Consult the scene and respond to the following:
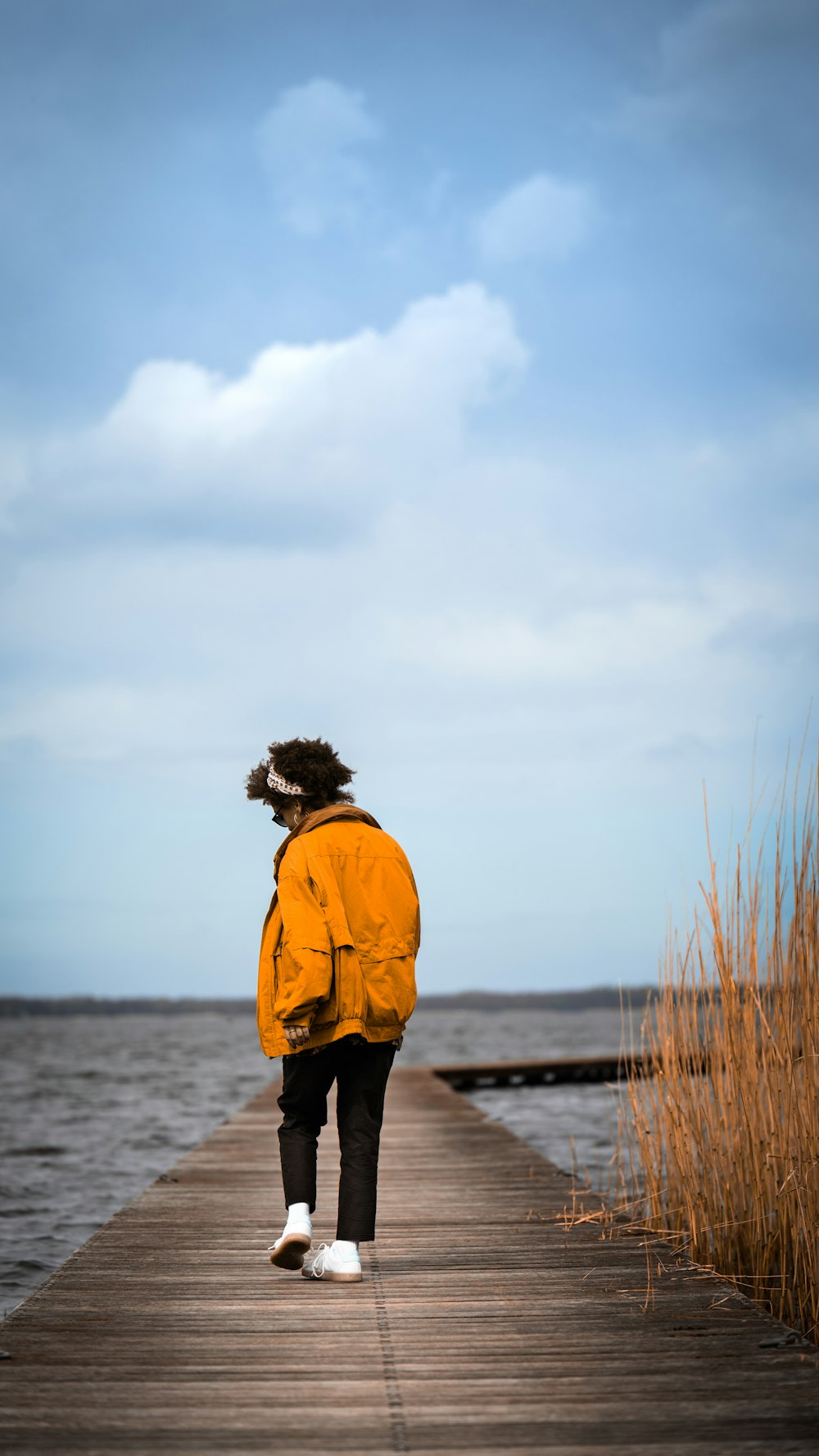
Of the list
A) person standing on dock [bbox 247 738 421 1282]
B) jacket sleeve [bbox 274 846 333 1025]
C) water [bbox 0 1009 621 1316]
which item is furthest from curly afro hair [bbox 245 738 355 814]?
water [bbox 0 1009 621 1316]

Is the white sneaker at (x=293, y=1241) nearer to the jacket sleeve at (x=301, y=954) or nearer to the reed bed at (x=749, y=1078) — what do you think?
the jacket sleeve at (x=301, y=954)

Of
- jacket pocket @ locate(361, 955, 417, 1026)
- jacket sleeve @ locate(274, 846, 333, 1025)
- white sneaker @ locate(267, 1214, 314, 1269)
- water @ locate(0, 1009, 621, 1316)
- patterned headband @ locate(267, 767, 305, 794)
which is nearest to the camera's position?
jacket sleeve @ locate(274, 846, 333, 1025)

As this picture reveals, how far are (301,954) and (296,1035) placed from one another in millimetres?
235

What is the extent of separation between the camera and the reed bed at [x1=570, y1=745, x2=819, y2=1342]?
3623mm

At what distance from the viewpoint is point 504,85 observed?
48.2 ft

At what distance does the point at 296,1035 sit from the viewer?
135 inches

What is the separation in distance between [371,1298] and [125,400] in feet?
101

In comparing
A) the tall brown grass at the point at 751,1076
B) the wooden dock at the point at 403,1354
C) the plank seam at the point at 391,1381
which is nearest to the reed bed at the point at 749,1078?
the tall brown grass at the point at 751,1076

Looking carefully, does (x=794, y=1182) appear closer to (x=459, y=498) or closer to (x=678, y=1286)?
(x=678, y=1286)

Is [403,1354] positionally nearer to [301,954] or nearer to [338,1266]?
[338,1266]

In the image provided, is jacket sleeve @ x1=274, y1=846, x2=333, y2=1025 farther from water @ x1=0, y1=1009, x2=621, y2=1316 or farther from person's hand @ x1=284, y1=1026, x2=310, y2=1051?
water @ x1=0, y1=1009, x2=621, y2=1316

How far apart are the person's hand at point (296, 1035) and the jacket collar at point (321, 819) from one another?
17.6 inches

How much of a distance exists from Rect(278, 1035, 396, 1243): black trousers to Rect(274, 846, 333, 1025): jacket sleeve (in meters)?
0.25

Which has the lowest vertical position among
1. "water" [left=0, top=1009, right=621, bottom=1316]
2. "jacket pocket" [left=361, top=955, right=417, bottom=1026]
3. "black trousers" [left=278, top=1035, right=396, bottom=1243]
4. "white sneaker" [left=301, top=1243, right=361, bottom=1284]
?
"water" [left=0, top=1009, right=621, bottom=1316]
